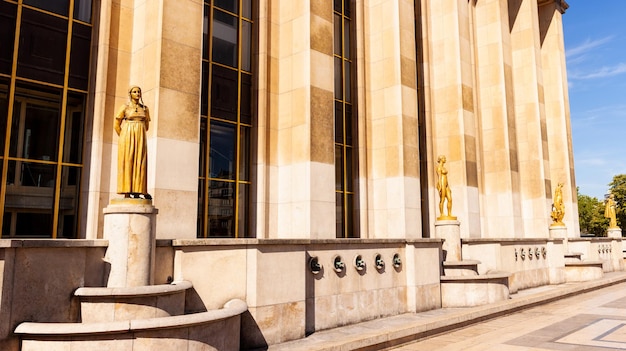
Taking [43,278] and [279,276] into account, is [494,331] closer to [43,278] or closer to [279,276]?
[279,276]

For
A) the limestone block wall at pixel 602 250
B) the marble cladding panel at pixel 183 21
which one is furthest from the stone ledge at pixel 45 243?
the limestone block wall at pixel 602 250

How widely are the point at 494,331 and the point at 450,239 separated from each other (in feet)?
21.5

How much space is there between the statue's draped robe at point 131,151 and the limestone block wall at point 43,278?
138 centimetres

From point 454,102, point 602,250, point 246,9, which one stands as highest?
point 246,9

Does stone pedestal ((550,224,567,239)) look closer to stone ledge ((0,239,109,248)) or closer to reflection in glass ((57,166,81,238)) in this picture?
reflection in glass ((57,166,81,238))

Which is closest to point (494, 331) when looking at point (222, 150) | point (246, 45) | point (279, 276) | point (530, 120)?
point (279, 276)

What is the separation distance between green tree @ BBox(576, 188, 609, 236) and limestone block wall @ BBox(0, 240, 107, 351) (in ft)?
284

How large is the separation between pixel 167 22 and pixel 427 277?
1168cm

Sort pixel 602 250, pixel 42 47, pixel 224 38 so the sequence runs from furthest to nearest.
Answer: pixel 602 250 < pixel 224 38 < pixel 42 47

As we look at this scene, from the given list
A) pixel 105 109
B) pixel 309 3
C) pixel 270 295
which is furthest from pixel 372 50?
pixel 270 295

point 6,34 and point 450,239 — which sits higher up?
point 6,34

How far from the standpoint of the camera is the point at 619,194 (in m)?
77.9

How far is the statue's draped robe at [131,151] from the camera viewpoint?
9992 millimetres

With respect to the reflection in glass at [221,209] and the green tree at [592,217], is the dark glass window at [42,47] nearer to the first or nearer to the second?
the reflection in glass at [221,209]
